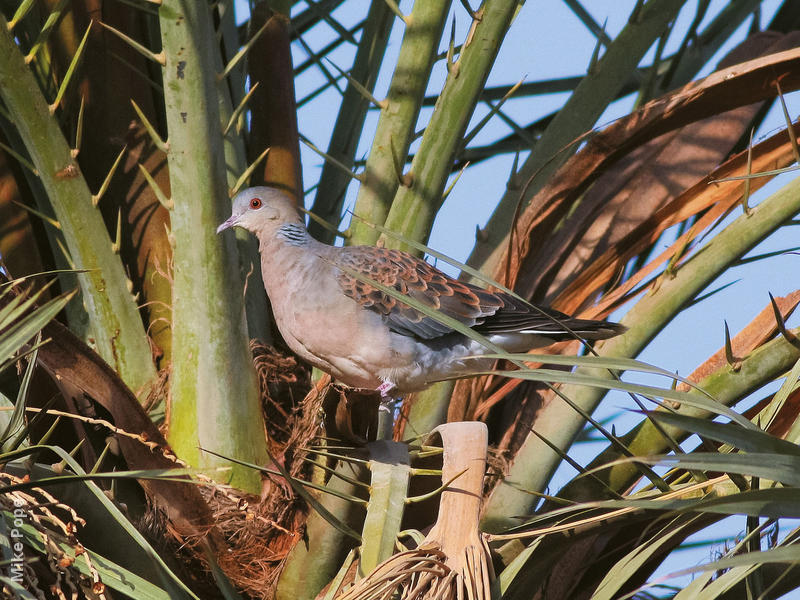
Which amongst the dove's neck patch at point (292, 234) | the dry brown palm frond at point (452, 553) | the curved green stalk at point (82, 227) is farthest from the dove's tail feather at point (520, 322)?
the curved green stalk at point (82, 227)

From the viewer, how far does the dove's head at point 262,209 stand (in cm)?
309

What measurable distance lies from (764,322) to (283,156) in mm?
1690

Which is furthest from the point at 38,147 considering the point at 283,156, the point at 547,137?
the point at 547,137

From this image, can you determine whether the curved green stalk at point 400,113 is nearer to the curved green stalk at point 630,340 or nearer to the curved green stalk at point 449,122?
the curved green stalk at point 449,122

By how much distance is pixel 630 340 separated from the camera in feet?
8.04

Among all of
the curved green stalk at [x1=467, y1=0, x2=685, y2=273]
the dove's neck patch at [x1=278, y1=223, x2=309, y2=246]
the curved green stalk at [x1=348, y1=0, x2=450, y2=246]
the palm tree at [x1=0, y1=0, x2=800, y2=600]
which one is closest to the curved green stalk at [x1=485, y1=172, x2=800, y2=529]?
the palm tree at [x1=0, y1=0, x2=800, y2=600]

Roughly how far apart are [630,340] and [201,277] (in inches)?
44.1

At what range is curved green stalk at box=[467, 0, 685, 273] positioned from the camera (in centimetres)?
304

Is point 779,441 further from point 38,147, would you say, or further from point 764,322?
point 38,147

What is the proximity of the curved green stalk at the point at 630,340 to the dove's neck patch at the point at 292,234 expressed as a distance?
1.03 meters

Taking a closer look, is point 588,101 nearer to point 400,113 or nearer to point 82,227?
point 400,113

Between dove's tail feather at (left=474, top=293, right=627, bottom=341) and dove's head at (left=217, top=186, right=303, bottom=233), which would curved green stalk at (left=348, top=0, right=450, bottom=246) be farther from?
dove's tail feather at (left=474, top=293, right=627, bottom=341)

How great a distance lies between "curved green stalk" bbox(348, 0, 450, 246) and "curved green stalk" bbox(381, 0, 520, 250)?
91mm

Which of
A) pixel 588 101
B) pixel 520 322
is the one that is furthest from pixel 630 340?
pixel 588 101
